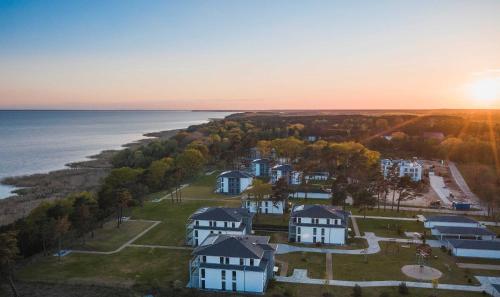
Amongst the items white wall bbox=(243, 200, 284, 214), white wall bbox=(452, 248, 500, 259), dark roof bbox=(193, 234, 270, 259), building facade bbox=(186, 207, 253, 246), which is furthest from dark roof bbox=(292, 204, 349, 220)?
white wall bbox=(452, 248, 500, 259)

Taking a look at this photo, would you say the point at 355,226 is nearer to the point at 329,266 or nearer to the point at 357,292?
the point at 329,266

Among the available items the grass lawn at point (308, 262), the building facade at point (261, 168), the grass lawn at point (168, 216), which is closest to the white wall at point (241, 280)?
the grass lawn at point (308, 262)

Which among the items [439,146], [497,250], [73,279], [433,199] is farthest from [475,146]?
[73,279]

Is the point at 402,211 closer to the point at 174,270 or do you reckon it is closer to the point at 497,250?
the point at 497,250

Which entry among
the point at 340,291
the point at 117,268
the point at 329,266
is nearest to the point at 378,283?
the point at 340,291

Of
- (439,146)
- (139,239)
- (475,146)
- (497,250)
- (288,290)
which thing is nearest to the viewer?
(288,290)
